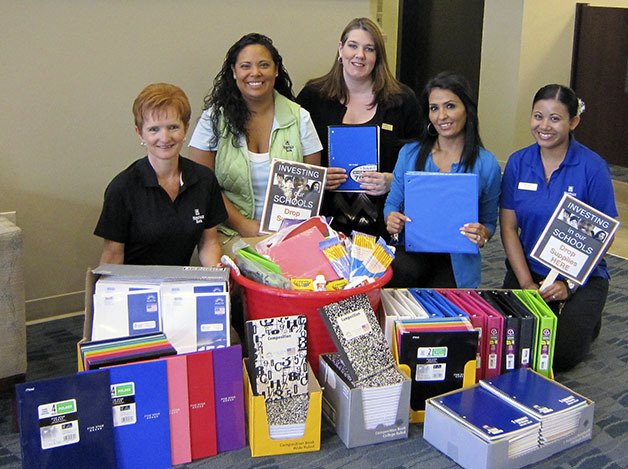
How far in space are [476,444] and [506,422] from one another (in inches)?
5.0

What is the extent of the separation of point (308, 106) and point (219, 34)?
54cm

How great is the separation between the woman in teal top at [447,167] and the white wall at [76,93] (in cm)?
106

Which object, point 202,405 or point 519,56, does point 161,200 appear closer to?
point 202,405

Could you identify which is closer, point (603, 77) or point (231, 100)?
point (231, 100)

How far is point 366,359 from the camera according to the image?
89.0 inches

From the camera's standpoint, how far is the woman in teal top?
2.76 m

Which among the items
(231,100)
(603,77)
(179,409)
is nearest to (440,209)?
(231,100)

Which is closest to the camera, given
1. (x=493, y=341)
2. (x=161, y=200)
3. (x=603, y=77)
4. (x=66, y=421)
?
(x=66, y=421)

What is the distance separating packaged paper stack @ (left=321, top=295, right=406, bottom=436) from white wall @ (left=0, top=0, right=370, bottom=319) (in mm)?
1399

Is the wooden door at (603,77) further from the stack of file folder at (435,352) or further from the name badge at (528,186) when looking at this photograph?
the stack of file folder at (435,352)

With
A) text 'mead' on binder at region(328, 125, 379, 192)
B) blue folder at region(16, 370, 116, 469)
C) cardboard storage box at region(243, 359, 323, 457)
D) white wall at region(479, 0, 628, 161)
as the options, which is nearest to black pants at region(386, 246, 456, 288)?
text 'mead' on binder at region(328, 125, 379, 192)

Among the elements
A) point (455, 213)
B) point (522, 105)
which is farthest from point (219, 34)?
point (522, 105)

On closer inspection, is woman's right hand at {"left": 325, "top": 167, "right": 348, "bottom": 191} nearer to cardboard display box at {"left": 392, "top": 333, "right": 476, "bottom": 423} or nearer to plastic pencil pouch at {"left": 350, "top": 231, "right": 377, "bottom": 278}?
plastic pencil pouch at {"left": 350, "top": 231, "right": 377, "bottom": 278}

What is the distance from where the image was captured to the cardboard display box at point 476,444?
2.07m
